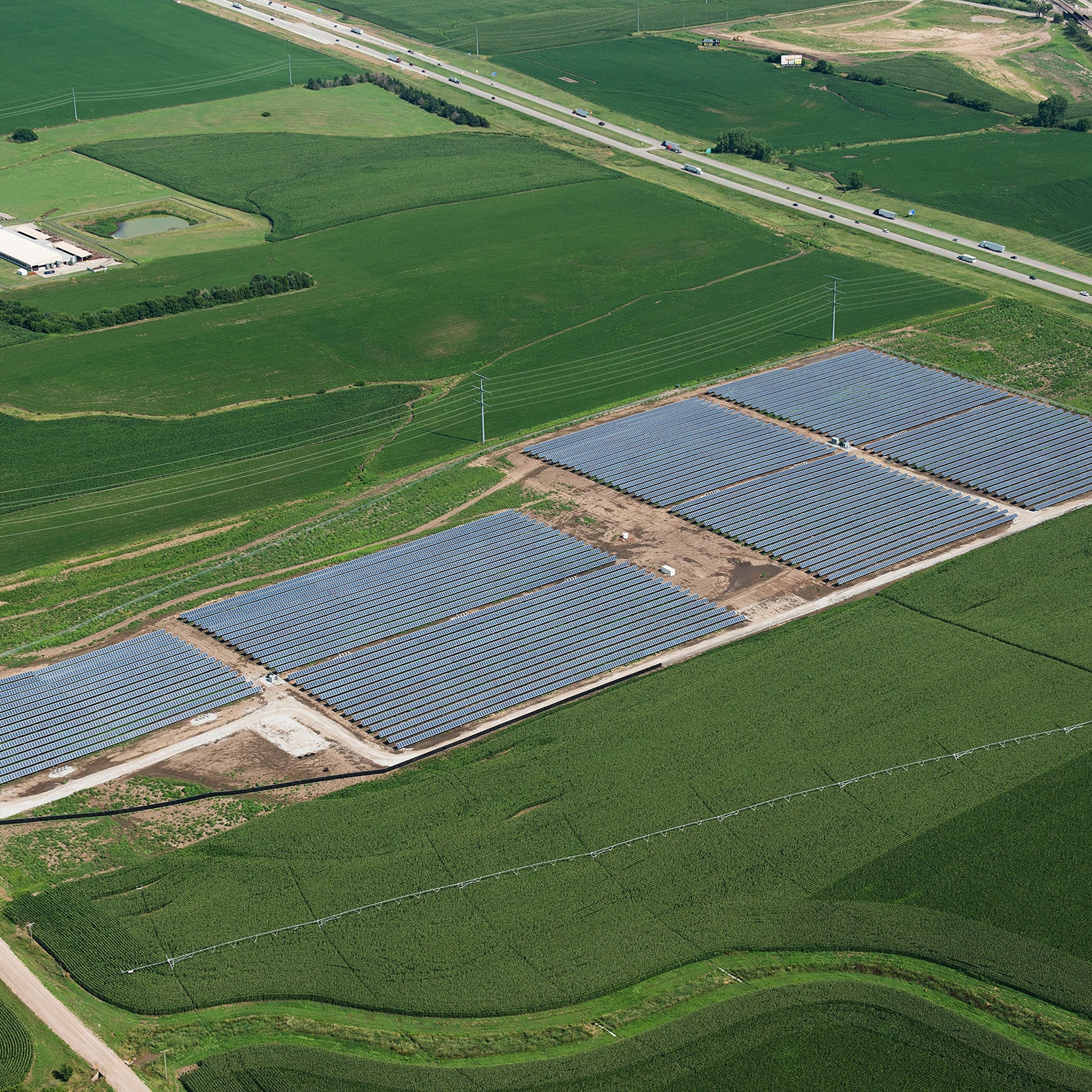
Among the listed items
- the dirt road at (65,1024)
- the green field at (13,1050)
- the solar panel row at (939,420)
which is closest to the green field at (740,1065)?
the dirt road at (65,1024)

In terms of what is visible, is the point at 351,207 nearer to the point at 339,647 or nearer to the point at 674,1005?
the point at 339,647

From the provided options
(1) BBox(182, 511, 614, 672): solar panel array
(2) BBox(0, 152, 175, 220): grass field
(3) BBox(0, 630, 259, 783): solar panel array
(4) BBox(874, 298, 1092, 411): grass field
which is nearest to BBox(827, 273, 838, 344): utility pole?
(4) BBox(874, 298, 1092, 411): grass field

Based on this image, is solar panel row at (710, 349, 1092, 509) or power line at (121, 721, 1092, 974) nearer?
power line at (121, 721, 1092, 974)

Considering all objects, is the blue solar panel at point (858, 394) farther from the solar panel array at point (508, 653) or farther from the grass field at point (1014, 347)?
the solar panel array at point (508, 653)

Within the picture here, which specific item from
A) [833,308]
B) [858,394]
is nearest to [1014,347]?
[833,308]

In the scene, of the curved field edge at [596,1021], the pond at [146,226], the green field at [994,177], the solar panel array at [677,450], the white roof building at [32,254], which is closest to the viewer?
the curved field edge at [596,1021]

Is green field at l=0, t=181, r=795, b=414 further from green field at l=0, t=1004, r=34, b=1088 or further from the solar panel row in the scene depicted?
green field at l=0, t=1004, r=34, b=1088
